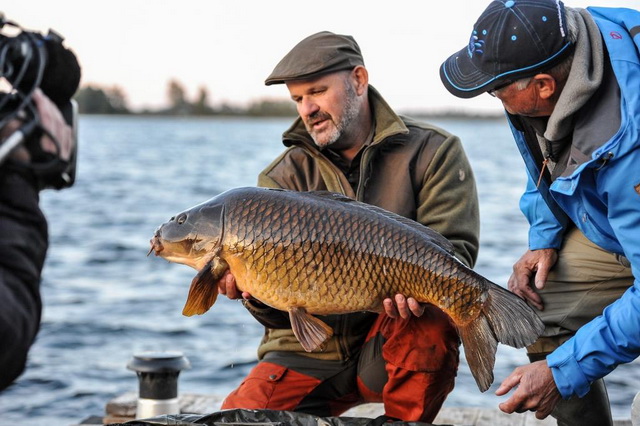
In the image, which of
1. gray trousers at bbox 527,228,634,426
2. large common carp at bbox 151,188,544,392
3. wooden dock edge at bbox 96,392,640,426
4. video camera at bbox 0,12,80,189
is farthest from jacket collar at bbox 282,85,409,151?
video camera at bbox 0,12,80,189

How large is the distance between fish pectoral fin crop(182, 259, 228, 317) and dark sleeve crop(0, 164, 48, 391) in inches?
57.0

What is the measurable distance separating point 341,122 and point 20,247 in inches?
95.2

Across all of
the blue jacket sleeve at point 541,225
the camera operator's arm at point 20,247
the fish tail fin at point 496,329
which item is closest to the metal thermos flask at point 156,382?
the fish tail fin at point 496,329

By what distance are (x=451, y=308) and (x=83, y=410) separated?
4209 millimetres

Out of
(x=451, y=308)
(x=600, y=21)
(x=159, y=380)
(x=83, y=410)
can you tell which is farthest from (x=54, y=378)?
(x=600, y=21)

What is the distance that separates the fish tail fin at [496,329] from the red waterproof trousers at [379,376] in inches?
13.8

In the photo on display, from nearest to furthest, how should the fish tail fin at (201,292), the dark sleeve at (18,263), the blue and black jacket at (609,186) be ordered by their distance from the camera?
Answer: 1. the dark sleeve at (18,263)
2. the blue and black jacket at (609,186)
3. the fish tail fin at (201,292)

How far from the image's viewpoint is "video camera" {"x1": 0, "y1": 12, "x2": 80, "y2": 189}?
2.27 meters

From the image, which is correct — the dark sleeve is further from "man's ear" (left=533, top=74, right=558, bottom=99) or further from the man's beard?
the man's beard

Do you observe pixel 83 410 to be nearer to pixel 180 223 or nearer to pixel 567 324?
pixel 180 223

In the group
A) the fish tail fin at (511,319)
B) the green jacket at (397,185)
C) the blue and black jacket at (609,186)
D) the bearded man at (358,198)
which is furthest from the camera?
the green jacket at (397,185)

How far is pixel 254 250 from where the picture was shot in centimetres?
371

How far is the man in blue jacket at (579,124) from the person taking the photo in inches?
128

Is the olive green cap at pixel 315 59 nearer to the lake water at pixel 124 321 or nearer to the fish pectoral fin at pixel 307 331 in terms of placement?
the fish pectoral fin at pixel 307 331
